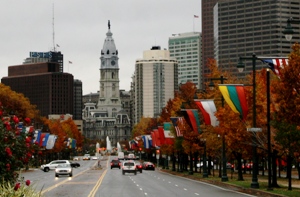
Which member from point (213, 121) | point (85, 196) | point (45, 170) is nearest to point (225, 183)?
point (213, 121)

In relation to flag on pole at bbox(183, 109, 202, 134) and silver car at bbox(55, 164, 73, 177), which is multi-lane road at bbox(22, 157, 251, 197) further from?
silver car at bbox(55, 164, 73, 177)

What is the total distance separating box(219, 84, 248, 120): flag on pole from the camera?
171 feet

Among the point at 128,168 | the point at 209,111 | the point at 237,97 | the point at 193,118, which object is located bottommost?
the point at 128,168

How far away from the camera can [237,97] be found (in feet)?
171

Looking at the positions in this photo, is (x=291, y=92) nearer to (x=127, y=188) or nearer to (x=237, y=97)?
(x=237, y=97)

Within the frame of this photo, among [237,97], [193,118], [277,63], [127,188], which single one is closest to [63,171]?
[193,118]

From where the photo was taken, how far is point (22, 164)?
30609mm

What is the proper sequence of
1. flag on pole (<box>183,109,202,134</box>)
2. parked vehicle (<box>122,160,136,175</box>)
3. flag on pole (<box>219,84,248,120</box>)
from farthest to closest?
1. parked vehicle (<box>122,160,136,175</box>)
2. flag on pole (<box>183,109,202,134</box>)
3. flag on pole (<box>219,84,248,120</box>)

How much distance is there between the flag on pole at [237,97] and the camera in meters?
52.0

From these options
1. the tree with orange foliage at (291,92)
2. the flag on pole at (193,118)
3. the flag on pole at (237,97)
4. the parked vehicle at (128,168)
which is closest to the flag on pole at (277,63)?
the tree with orange foliage at (291,92)

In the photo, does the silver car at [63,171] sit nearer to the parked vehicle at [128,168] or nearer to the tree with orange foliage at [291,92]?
the parked vehicle at [128,168]

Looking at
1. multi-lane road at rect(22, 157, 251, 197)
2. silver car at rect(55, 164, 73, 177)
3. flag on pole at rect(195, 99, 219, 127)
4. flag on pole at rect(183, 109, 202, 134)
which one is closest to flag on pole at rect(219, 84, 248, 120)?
multi-lane road at rect(22, 157, 251, 197)

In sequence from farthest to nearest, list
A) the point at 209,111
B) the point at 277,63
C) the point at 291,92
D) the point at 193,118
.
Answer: the point at 193,118, the point at 209,111, the point at 277,63, the point at 291,92

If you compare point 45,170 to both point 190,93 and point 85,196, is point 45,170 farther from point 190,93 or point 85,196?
point 85,196
